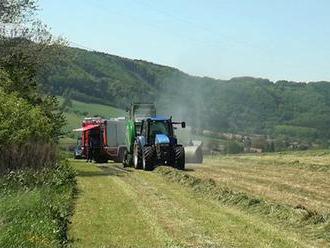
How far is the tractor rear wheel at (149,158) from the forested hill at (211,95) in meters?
64.2

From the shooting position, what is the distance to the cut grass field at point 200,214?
11.4m

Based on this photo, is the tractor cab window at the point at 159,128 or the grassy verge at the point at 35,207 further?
the tractor cab window at the point at 159,128

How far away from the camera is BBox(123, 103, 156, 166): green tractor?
34406mm

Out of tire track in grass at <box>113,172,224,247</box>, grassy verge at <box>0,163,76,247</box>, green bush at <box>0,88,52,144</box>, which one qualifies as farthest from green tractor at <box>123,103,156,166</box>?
tire track in grass at <box>113,172,224,247</box>

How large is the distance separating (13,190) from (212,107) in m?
112

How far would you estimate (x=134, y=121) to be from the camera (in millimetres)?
34750

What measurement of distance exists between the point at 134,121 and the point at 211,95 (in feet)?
343

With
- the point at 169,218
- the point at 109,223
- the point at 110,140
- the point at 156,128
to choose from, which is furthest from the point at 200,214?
the point at 110,140

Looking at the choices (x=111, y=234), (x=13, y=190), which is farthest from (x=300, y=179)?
(x=111, y=234)

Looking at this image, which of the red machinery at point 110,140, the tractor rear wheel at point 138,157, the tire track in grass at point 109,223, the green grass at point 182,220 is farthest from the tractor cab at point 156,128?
the tire track in grass at point 109,223

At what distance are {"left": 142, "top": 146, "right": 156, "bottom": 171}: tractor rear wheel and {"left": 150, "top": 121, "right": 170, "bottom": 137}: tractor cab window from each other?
968mm

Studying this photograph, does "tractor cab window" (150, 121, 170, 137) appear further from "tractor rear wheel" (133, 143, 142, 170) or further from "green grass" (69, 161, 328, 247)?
"green grass" (69, 161, 328, 247)

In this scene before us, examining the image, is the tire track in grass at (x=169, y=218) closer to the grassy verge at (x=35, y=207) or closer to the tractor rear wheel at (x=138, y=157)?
the grassy verge at (x=35, y=207)

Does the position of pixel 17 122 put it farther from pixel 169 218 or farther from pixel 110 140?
pixel 110 140
